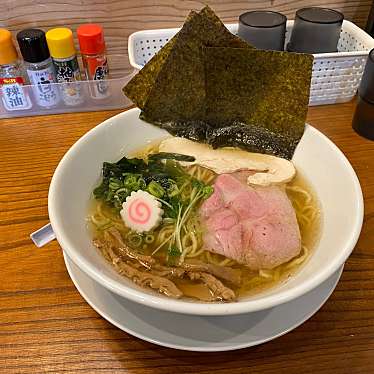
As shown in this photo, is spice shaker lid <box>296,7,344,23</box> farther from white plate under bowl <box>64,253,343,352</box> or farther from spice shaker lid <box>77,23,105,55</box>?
white plate under bowl <box>64,253,343,352</box>

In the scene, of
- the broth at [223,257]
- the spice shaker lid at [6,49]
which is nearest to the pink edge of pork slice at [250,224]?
the broth at [223,257]

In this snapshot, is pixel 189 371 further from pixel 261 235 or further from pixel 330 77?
pixel 330 77

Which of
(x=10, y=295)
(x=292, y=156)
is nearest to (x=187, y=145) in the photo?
(x=292, y=156)

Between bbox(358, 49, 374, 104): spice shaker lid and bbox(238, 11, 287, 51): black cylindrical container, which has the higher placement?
bbox(238, 11, 287, 51): black cylindrical container

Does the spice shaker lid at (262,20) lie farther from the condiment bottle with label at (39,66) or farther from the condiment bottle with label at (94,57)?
the condiment bottle with label at (39,66)

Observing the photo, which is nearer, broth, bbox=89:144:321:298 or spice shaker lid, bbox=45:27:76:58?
broth, bbox=89:144:321:298

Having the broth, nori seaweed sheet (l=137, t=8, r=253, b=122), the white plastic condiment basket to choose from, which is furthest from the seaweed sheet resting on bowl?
the white plastic condiment basket
